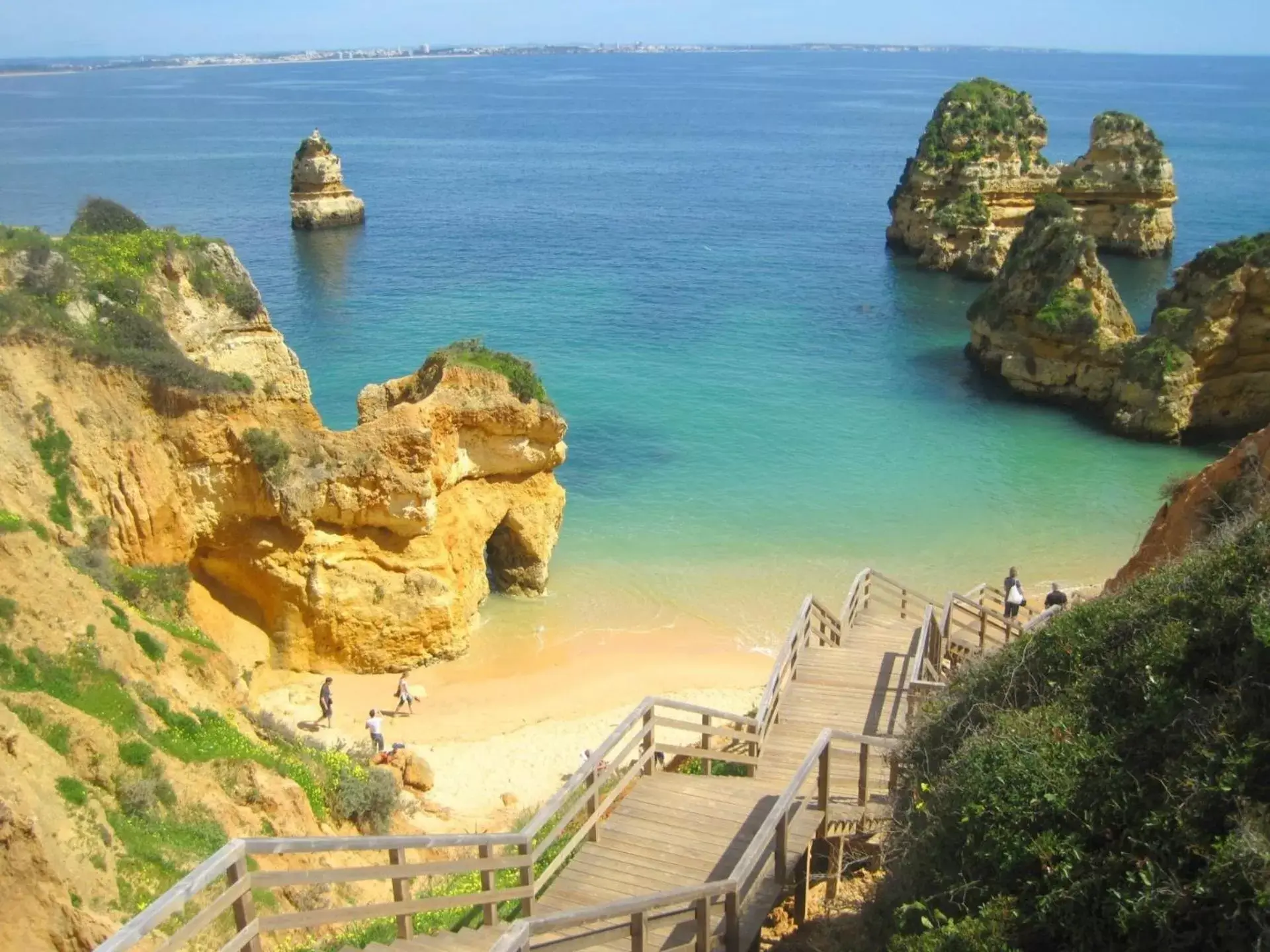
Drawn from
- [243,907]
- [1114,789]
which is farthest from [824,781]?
[243,907]

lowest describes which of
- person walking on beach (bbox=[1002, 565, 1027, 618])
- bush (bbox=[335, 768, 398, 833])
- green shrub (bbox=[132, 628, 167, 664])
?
bush (bbox=[335, 768, 398, 833])

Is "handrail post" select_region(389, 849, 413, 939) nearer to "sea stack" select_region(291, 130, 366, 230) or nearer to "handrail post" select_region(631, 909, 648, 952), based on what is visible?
"handrail post" select_region(631, 909, 648, 952)

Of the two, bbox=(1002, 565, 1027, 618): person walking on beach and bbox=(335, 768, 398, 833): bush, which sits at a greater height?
bbox=(1002, 565, 1027, 618): person walking on beach

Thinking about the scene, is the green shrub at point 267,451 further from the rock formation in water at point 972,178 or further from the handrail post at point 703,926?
the rock formation in water at point 972,178

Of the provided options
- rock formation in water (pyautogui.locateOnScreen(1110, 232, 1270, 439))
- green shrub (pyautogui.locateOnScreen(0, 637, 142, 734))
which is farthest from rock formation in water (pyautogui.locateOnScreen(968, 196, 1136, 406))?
green shrub (pyautogui.locateOnScreen(0, 637, 142, 734))

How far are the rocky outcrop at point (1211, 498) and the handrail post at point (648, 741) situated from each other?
655 cm

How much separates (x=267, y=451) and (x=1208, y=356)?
105 ft

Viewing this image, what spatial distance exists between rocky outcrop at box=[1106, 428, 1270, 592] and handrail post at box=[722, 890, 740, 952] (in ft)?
27.3

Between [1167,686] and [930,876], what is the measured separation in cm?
205

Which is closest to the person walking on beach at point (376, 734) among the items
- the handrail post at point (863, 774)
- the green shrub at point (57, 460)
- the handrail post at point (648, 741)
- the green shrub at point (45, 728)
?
the green shrub at point (57, 460)

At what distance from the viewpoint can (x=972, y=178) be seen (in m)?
68.5

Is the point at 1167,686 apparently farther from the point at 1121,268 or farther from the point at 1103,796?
the point at 1121,268

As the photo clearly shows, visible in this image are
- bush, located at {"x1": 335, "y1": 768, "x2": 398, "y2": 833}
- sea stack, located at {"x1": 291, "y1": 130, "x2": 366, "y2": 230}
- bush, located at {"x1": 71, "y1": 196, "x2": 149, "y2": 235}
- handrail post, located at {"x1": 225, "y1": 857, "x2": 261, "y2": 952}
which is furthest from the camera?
sea stack, located at {"x1": 291, "y1": 130, "x2": 366, "y2": 230}

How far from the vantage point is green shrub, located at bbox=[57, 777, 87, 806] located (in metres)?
10.3
